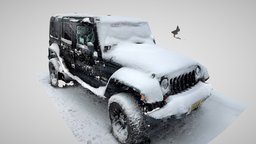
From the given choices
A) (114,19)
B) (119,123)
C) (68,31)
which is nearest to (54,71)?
(68,31)

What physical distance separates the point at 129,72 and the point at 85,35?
72.7 inches

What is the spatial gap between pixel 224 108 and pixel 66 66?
14.4ft

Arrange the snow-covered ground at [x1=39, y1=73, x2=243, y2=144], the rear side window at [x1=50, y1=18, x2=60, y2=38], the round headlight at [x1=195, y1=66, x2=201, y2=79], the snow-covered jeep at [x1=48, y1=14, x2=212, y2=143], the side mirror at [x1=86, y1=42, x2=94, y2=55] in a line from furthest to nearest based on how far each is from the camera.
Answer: the rear side window at [x1=50, y1=18, x2=60, y2=38] < the side mirror at [x1=86, y1=42, x2=94, y2=55] < the round headlight at [x1=195, y1=66, x2=201, y2=79] < the snow-covered ground at [x1=39, y1=73, x2=243, y2=144] < the snow-covered jeep at [x1=48, y1=14, x2=212, y2=143]

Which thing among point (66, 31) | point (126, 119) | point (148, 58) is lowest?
point (126, 119)

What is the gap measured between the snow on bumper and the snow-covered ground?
1.51 feet

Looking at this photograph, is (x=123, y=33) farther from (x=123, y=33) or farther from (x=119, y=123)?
(x=119, y=123)

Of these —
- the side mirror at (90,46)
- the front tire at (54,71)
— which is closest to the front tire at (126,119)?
the side mirror at (90,46)

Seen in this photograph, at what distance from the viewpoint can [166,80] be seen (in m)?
3.90

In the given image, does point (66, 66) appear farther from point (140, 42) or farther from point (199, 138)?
point (199, 138)

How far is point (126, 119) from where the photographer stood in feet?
12.4

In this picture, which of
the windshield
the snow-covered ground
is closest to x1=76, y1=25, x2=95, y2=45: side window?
the windshield

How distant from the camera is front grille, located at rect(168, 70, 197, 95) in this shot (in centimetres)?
405

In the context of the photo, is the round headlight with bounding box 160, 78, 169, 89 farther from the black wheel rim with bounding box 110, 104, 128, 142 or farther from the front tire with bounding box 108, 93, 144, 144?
the black wheel rim with bounding box 110, 104, 128, 142

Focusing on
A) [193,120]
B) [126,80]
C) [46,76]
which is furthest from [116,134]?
[46,76]
